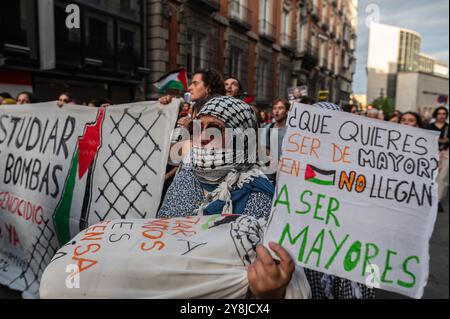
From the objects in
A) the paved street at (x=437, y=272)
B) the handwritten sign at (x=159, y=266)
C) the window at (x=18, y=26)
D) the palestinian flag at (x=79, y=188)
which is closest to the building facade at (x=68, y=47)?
the window at (x=18, y=26)

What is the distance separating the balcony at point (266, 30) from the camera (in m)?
2.92

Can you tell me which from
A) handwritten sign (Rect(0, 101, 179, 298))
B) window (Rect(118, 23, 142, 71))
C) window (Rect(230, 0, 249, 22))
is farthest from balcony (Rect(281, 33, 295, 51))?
window (Rect(118, 23, 142, 71))

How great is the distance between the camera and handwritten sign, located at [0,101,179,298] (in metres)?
2.22

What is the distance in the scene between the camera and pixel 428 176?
3.41ft

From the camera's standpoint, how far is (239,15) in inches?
125

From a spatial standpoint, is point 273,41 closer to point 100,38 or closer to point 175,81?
point 175,81

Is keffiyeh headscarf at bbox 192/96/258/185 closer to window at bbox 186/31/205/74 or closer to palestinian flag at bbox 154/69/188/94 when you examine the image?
palestinian flag at bbox 154/69/188/94

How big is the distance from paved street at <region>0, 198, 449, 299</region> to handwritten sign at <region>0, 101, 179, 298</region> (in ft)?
1.85

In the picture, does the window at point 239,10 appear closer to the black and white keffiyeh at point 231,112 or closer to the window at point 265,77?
the window at point 265,77

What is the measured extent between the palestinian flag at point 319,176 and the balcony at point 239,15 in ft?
7.83

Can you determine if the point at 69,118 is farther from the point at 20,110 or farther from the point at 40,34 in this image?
the point at 40,34
